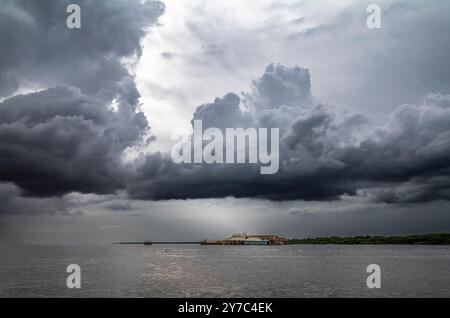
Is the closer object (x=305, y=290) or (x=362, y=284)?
(x=305, y=290)

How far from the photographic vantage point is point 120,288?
255 feet

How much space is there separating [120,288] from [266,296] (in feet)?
85.5

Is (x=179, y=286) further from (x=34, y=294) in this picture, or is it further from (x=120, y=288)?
(x=34, y=294)

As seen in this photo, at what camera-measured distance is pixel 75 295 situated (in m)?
68.7
